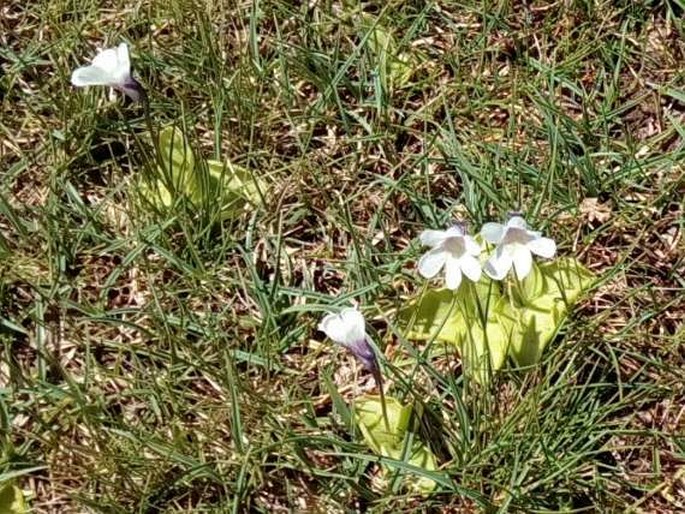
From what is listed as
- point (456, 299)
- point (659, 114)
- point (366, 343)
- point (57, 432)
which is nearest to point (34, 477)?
point (57, 432)

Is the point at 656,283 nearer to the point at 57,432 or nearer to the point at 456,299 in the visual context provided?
the point at 456,299

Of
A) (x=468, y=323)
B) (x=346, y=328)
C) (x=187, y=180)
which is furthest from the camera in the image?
(x=187, y=180)

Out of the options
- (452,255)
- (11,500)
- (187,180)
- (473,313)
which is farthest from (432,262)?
(11,500)

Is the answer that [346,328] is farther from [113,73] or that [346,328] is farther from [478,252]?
[113,73]

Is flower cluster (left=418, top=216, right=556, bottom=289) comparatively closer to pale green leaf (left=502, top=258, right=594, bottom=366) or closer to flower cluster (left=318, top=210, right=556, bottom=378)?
flower cluster (left=318, top=210, right=556, bottom=378)

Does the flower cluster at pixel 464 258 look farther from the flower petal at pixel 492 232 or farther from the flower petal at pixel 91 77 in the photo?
the flower petal at pixel 91 77

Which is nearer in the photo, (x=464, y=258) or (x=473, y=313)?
(x=464, y=258)

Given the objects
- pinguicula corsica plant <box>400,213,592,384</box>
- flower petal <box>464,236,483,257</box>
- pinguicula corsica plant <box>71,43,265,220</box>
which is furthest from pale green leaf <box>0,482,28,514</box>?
flower petal <box>464,236,483,257</box>

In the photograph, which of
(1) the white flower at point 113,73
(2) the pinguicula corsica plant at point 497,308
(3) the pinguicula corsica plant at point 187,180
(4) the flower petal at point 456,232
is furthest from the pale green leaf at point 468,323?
(1) the white flower at point 113,73
